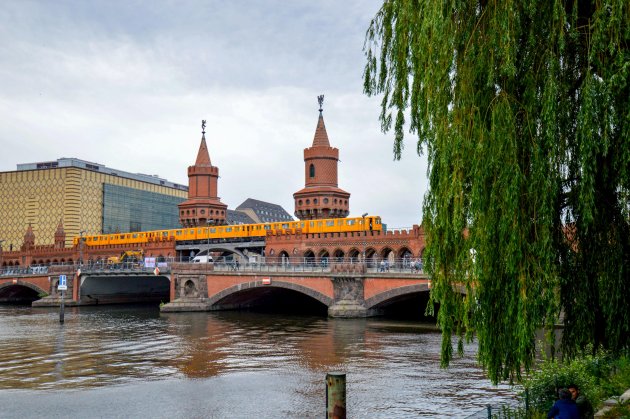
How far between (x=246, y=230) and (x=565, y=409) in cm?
7424

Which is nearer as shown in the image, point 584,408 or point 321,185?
point 584,408

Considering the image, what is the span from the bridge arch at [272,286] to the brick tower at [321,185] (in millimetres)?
23181

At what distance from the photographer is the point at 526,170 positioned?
1207cm

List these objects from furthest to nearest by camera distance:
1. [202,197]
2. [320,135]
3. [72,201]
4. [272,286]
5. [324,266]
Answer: [72,201] → [202,197] → [320,135] → [272,286] → [324,266]

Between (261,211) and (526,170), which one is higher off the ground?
(261,211)

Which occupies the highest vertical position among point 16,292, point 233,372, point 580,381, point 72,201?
point 72,201

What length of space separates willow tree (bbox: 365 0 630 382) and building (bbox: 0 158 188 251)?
137354mm

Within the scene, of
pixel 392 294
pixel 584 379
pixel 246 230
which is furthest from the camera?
pixel 246 230

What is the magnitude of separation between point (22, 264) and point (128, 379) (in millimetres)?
98994

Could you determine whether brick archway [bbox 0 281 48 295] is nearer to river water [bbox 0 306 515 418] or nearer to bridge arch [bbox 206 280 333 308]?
bridge arch [bbox 206 280 333 308]

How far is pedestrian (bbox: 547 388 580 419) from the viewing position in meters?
10.9

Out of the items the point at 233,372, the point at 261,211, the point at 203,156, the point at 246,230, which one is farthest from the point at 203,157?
the point at 261,211

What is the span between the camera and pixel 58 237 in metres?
113

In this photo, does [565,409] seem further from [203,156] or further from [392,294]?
[203,156]
